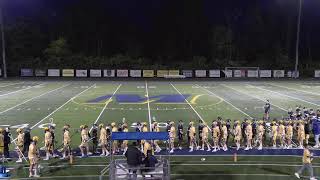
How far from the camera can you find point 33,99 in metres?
40.6

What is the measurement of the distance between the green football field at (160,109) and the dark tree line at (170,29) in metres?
40.6

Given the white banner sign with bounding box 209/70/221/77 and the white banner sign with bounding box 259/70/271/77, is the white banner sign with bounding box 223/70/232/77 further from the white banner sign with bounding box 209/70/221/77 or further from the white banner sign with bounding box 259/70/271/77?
the white banner sign with bounding box 259/70/271/77

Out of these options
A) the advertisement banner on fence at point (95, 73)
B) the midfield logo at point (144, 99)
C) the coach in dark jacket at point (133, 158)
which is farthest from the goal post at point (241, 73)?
the coach in dark jacket at point (133, 158)

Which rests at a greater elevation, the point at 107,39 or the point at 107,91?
the point at 107,39

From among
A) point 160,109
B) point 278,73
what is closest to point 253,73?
point 278,73

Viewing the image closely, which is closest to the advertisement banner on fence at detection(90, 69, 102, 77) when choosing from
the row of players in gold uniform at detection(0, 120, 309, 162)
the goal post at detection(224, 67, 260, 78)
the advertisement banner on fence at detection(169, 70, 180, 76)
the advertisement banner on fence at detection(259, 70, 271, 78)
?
the advertisement banner on fence at detection(169, 70, 180, 76)

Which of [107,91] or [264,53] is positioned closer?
[107,91]

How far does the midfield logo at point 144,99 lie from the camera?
3878cm

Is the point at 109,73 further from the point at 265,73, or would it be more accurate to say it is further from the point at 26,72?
the point at 265,73

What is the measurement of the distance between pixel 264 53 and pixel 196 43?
524 inches

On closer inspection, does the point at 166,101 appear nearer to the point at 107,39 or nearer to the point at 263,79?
the point at 263,79

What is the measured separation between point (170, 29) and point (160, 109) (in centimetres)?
5979

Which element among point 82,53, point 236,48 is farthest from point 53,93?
point 236,48

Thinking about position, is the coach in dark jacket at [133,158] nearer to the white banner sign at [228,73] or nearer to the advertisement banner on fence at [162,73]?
the advertisement banner on fence at [162,73]
